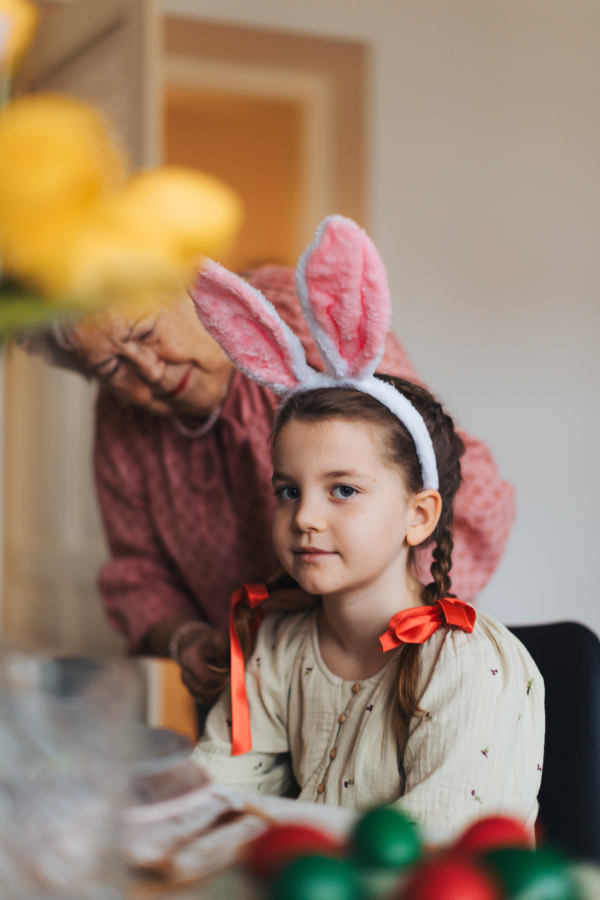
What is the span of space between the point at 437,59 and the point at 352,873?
2.84 m

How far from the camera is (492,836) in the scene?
1.42ft

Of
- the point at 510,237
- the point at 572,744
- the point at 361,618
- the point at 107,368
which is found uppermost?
the point at 510,237

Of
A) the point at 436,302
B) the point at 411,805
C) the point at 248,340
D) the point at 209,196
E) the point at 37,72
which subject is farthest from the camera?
the point at 436,302

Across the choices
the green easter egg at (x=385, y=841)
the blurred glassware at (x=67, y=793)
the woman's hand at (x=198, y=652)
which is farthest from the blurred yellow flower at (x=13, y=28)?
the woman's hand at (x=198, y=652)

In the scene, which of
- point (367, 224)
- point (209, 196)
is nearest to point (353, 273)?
point (209, 196)

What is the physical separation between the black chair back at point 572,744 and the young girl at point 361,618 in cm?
3

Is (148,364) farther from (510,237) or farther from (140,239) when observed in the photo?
(510,237)

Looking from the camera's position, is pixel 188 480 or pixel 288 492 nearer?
pixel 288 492

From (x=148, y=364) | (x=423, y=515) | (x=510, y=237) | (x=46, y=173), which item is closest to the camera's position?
(x=46, y=173)

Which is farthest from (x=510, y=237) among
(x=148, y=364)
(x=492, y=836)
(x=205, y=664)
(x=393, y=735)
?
(x=492, y=836)

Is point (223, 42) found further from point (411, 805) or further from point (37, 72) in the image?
point (411, 805)

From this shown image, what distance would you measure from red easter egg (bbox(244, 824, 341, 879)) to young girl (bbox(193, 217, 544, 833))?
1.36ft

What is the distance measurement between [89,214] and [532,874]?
346 millimetres

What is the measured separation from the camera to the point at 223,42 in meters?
2.73
